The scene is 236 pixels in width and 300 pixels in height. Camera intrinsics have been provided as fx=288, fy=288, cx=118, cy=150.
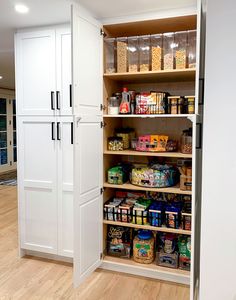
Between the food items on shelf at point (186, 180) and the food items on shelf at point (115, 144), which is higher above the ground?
the food items on shelf at point (115, 144)

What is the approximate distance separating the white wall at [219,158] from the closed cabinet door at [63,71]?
60.3 inches

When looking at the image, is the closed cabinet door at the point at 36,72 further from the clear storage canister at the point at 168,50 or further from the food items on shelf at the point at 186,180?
the food items on shelf at the point at 186,180

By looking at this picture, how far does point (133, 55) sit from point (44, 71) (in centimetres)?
88

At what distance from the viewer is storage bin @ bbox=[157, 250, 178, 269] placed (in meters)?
2.63

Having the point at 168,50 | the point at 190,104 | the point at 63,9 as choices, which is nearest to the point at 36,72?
the point at 63,9

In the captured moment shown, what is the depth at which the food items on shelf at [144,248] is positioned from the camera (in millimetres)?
2697

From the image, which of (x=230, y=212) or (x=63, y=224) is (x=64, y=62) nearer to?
(x=63, y=224)

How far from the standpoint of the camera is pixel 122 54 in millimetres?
2600

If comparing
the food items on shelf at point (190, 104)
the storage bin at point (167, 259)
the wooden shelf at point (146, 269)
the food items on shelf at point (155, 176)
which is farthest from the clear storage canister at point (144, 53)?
the wooden shelf at point (146, 269)

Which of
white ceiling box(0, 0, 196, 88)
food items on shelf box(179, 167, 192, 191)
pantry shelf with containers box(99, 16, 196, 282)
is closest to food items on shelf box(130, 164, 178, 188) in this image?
pantry shelf with containers box(99, 16, 196, 282)

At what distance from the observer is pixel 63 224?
284 cm

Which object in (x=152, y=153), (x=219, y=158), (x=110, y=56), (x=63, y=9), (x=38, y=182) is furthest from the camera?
(x=38, y=182)

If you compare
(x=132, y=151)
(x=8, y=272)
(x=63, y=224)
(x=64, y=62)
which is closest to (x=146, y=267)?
(x=63, y=224)

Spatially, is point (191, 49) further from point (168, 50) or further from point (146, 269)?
point (146, 269)
